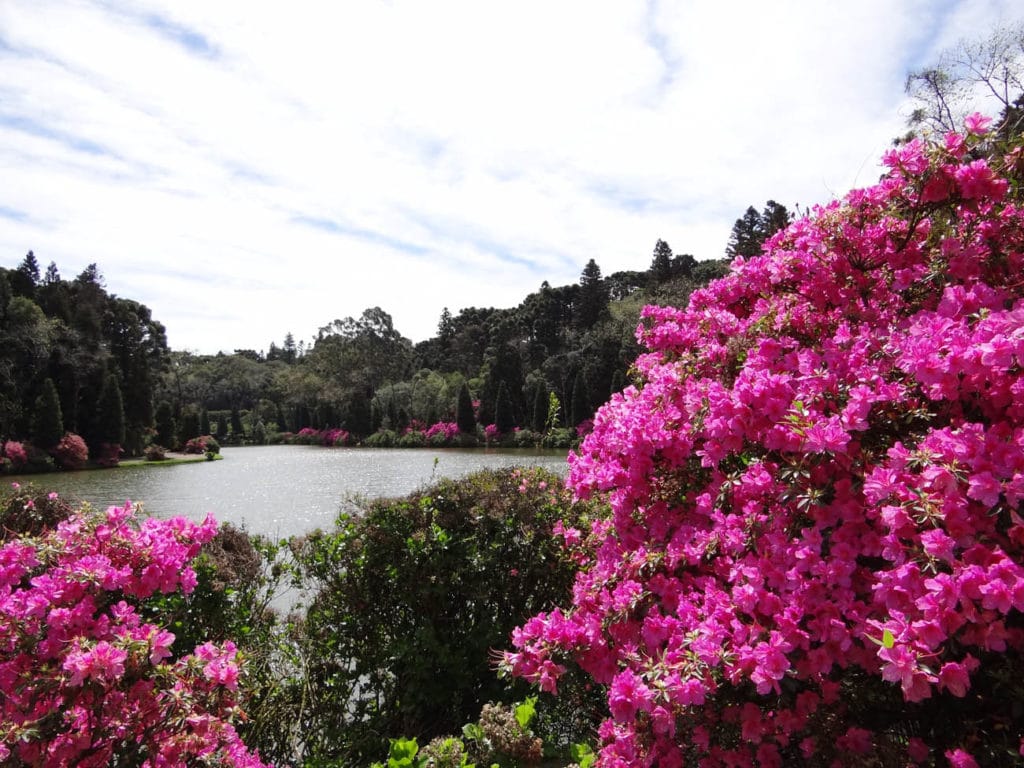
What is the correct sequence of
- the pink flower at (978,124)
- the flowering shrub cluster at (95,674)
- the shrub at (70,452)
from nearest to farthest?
the flowering shrub cluster at (95,674)
the pink flower at (978,124)
the shrub at (70,452)

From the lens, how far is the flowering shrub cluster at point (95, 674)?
1.81 m

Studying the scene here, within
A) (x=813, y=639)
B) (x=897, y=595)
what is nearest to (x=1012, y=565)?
(x=897, y=595)

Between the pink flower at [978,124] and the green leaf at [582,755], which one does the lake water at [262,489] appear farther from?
the pink flower at [978,124]

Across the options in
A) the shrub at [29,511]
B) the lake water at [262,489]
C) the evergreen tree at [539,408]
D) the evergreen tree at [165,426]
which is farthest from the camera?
the evergreen tree at [165,426]

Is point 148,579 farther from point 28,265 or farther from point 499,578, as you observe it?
point 28,265

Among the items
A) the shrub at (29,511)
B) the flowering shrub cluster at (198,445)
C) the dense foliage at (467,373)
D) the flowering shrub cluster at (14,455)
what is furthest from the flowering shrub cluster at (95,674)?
the flowering shrub cluster at (198,445)

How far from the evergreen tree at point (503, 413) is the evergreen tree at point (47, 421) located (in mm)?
21916

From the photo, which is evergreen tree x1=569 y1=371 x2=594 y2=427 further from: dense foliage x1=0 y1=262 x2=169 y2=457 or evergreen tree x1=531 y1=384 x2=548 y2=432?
dense foliage x1=0 y1=262 x2=169 y2=457

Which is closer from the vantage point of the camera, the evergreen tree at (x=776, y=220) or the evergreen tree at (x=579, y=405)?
the evergreen tree at (x=776, y=220)

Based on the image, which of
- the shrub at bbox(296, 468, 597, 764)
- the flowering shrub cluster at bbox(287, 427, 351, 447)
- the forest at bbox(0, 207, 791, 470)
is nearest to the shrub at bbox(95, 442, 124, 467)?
the forest at bbox(0, 207, 791, 470)

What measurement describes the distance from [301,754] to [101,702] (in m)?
1.68

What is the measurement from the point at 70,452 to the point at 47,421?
169 centimetres

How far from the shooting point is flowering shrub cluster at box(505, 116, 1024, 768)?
1.37 meters

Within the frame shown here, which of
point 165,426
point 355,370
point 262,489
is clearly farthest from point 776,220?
point 355,370
